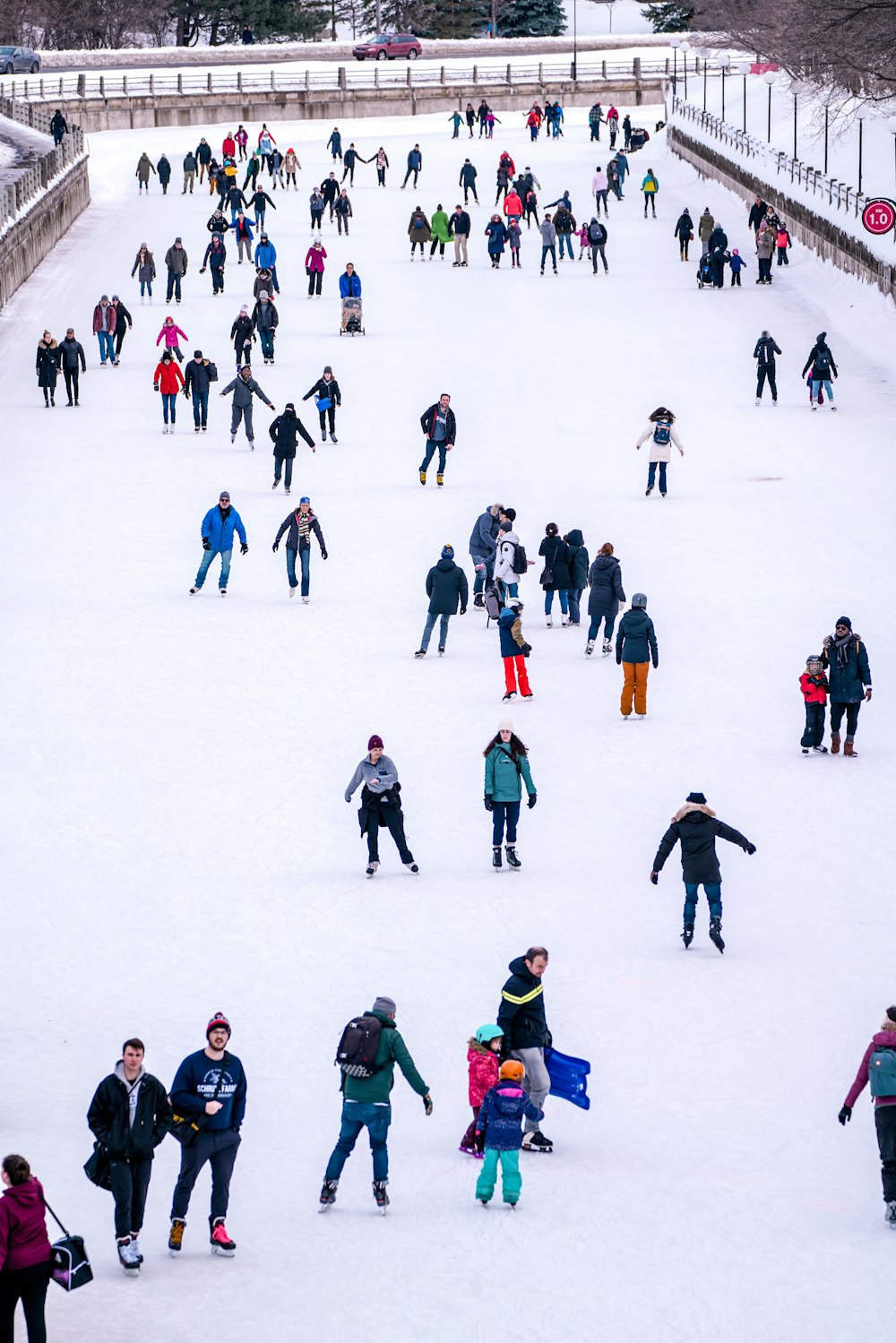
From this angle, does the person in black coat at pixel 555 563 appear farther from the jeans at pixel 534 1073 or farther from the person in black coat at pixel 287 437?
the jeans at pixel 534 1073

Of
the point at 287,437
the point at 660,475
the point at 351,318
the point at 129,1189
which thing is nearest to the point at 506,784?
the point at 129,1189

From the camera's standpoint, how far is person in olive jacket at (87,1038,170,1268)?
8602 mm

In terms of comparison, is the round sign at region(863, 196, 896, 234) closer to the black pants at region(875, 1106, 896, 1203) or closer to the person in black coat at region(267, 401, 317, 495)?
the person in black coat at region(267, 401, 317, 495)

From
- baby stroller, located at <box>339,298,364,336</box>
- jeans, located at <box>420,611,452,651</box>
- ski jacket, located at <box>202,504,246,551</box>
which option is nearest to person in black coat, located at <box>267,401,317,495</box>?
ski jacket, located at <box>202,504,246,551</box>

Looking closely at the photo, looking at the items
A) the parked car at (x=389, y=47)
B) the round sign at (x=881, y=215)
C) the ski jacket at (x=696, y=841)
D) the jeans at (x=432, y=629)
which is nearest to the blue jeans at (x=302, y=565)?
the jeans at (x=432, y=629)

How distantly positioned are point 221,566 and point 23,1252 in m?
12.6

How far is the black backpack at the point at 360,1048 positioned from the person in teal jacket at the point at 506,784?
13.4ft

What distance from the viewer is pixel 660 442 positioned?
74.4ft

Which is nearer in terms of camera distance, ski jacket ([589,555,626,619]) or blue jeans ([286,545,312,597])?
ski jacket ([589,555,626,619])

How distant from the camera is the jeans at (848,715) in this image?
1548cm

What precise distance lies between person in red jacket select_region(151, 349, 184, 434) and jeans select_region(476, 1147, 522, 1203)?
17.7m

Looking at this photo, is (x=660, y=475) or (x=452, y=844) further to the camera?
(x=660, y=475)

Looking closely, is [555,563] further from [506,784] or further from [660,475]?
[506,784]

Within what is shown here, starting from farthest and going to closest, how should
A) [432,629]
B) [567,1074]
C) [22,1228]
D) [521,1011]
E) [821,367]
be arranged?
1. [821,367]
2. [432,629]
3. [567,1074]
4. [521,1011]
5. [22,1228]
